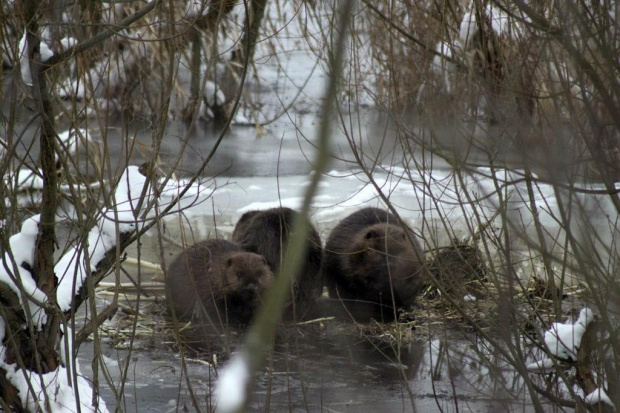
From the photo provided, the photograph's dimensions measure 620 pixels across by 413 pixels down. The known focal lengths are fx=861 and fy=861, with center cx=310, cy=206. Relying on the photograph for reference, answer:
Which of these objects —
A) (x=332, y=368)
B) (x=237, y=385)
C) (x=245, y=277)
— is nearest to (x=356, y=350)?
(x=332, y=368)

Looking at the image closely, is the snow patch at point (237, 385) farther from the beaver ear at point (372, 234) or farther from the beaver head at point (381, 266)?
the beaver ear at point (372, 234)

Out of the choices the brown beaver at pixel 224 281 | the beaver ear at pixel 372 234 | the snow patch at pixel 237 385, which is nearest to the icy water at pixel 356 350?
the brown beaver at pixel 224 281

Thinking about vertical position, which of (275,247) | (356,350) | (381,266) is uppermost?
(275,247)

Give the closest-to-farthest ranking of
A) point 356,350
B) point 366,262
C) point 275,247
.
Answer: point 356,350
point 275,247
point 366,262

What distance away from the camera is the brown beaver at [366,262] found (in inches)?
240

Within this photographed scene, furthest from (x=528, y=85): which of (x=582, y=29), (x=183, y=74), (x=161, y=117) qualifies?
(x=183, y=74)

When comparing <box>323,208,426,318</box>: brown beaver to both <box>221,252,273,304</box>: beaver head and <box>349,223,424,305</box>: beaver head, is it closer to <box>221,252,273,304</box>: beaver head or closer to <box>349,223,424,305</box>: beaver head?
<box>349,223,424,305</box>: beaver head

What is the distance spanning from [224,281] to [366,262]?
123cm

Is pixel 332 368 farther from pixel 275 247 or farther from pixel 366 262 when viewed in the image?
pixel 366 262

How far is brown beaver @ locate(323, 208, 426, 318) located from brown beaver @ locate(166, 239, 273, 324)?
671 millimetres

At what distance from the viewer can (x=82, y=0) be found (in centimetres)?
351

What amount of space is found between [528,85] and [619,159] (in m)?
0.49

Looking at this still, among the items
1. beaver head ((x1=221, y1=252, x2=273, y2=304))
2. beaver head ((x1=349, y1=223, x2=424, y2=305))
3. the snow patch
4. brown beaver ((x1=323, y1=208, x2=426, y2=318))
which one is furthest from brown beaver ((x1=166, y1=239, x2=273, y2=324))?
the snow patch

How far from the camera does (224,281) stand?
5.65 m
